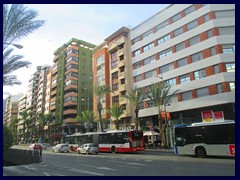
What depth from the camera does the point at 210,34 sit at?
3444 centimetres

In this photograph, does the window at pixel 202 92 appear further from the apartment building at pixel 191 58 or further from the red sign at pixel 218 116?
the red sign at pixel 218 116

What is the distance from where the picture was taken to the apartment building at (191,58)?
106 feet

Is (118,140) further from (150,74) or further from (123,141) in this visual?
(150,74)

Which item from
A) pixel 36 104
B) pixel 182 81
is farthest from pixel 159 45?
pixel 36 104

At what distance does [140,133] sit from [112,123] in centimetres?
A: 2273

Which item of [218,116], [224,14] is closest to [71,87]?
[224,14]

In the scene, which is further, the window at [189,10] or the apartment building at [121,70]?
the apartment building at [121,70]

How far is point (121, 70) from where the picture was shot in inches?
1977

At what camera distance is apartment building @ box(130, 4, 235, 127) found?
32.3 m

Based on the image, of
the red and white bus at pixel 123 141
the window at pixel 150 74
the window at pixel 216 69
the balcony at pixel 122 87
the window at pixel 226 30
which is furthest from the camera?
the balcony at pixel 122 87

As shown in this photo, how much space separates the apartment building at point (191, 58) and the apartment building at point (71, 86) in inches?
1285

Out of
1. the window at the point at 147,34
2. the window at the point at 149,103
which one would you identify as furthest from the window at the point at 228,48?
the window at the point at 147,34

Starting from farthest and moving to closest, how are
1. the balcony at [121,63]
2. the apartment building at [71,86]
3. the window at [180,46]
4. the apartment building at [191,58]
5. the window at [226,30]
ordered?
1. the apartment building at [71,86]
2. the balcony at [121,63]
3. the window at [180,46]
4. the window at [226,30]
5. the apartment building at [191,58]
